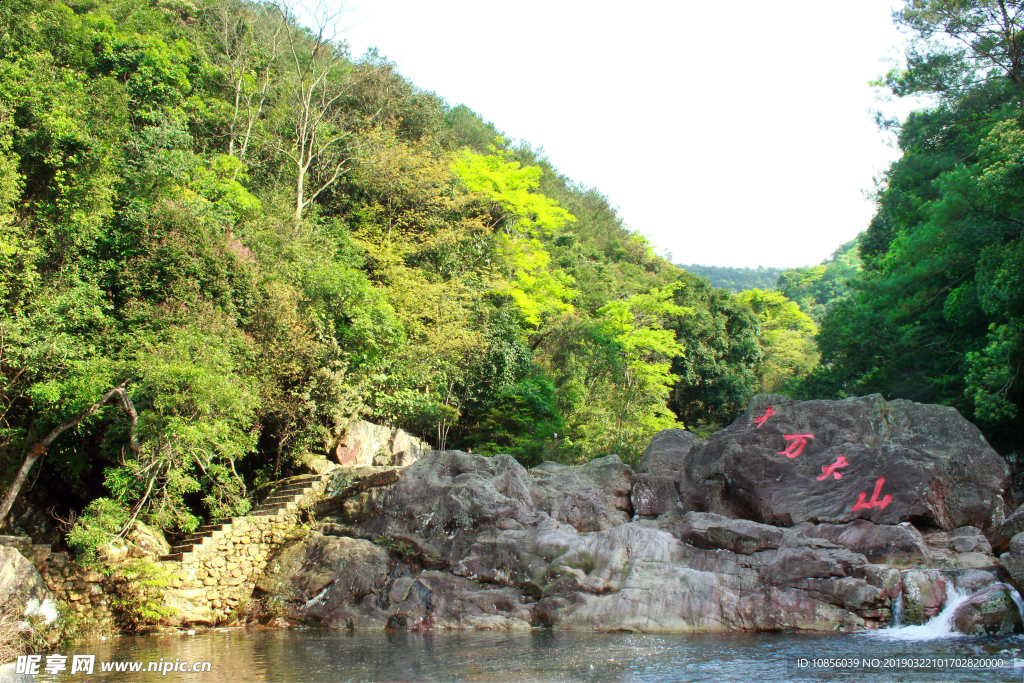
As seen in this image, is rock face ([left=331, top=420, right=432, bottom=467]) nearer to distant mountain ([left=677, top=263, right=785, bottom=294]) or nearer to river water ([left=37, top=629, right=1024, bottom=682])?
river water ([left=37, top=629, right=1024, bottom=682])

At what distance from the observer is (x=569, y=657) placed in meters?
8.98

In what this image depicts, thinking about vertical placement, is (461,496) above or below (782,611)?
above

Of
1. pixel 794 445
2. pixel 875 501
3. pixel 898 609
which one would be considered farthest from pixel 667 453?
pixel 898 609

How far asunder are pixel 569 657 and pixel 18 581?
340 inches

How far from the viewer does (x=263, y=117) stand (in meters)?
27.8

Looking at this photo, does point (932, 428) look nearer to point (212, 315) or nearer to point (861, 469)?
point (861, 469)

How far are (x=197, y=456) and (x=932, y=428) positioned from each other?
48.5 ft

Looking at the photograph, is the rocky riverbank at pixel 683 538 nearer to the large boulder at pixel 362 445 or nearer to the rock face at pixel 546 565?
the rock face at pixel 546 565

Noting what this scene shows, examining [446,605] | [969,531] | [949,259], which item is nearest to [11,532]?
[446,605]

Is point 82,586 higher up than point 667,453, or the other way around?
point 667,453

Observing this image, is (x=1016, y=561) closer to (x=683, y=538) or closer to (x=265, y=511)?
(x=683, y=538)

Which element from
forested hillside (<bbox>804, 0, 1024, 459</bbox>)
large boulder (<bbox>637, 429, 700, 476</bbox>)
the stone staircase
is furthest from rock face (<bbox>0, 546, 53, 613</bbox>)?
forested hillside (<bbox>804, 0, 1024, 459</bbox>)

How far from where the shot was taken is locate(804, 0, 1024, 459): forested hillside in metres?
15.3

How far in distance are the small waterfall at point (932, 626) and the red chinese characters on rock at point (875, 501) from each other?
88.6 inches
